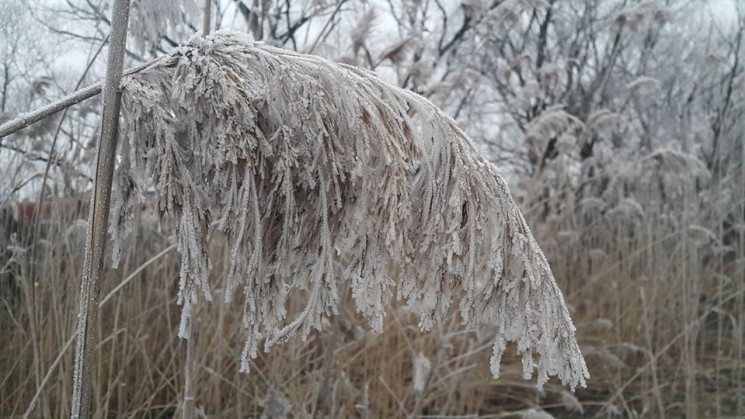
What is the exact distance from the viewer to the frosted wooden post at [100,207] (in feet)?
3.38

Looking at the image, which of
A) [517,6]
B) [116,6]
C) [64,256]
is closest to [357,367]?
[64,256]

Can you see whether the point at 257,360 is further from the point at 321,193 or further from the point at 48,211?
the point at 321,193

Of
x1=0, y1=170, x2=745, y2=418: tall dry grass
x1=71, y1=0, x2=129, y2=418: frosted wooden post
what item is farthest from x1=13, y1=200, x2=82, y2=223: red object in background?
x1=71, y1=0, x2=129, y2=418: frosted wooden post

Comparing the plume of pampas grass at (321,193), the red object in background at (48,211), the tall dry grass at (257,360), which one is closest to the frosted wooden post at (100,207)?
the plume of pampas grass at (321,193)

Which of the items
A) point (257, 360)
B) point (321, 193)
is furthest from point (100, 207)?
point (257, 360)

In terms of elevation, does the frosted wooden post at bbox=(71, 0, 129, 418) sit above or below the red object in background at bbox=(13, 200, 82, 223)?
below

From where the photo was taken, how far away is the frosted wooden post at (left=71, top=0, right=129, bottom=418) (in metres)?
1.03

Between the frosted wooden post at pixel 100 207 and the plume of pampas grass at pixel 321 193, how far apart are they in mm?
25

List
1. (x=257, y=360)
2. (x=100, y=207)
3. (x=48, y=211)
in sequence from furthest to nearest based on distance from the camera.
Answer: (x=257, y=360) → (x=48, y=211) → (x=100, y=207)

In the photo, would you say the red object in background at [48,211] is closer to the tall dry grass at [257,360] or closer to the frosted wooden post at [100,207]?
the tall dry grass at [257,360]

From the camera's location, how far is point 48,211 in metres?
2.74

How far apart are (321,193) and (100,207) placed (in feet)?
1.16

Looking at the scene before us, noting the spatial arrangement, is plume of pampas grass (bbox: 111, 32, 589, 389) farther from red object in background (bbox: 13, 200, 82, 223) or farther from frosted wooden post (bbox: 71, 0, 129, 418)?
red object in background (bbox: 13, 200, 82, 223)

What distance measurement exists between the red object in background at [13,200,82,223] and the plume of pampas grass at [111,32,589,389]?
174 cm
